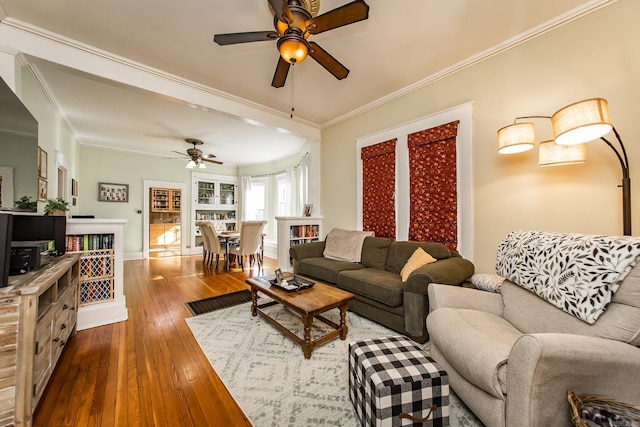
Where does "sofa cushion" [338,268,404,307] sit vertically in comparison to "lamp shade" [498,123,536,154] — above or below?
below

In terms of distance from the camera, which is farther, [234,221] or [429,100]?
[234,221]

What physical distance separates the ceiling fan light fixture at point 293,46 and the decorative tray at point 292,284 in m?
1.89

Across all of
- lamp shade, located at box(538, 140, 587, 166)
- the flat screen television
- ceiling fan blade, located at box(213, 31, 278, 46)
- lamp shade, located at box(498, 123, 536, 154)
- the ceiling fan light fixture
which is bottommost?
the flat screen television

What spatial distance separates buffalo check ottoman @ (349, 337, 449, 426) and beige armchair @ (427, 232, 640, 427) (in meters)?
0.19

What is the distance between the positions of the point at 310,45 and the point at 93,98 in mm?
3585

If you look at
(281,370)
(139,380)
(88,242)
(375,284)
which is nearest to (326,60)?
(375,284)

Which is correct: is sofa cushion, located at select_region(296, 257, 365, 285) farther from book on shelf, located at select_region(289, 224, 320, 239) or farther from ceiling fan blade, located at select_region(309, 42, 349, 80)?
ceiling fan blade, located at select_region(309, 42, 349, 80)

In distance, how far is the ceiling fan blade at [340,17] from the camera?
4.96ft

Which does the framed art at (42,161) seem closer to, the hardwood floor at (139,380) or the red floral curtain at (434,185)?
the hardwood floor at (139,380)

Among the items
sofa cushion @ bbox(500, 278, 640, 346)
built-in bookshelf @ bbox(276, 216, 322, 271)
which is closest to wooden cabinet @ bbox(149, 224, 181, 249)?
built-in bookshelf @ bbox(276, 216, 322, 271)

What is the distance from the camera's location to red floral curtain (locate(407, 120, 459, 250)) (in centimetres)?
282

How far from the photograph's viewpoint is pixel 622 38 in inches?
73.7

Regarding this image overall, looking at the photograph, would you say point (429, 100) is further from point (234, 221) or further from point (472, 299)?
point (234, 221)

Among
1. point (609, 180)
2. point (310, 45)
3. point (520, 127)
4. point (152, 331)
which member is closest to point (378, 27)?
point (310, 45)
